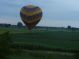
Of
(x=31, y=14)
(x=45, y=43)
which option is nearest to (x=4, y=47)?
(x=45, y=43)

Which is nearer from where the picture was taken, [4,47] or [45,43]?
[4,47]

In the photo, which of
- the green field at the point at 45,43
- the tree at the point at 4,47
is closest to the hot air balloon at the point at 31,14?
the green field at the point at 45,43

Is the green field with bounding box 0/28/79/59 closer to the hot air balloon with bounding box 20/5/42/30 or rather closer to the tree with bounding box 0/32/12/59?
the tree with bounding box 0/32/12/59

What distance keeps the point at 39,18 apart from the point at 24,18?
9.99 ft

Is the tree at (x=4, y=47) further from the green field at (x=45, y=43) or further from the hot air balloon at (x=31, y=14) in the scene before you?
the hot air balloon at (x=31, y=14)

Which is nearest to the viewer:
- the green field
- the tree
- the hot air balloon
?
the tree

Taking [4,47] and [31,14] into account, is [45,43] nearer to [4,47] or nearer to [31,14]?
[31,14]

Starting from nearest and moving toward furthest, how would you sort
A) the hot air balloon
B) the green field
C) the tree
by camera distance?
the tree → the green field → the hot air balloon

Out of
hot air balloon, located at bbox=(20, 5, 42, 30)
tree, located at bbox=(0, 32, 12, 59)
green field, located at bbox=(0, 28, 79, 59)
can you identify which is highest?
hot air balloon, located at bbox=(20, 5, 42, 30)

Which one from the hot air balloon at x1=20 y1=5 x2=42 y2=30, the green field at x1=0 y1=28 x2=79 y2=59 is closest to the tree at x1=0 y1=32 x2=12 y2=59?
the green field at x1=0 y1=28 x2=79 y2=59

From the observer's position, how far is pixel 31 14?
66625mm

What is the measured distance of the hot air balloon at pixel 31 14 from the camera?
66.6 metres

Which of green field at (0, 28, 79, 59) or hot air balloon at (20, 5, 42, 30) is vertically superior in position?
hot air balloon at (20, 5, 42, 30)

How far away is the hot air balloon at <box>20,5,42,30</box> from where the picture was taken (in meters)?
66.6
